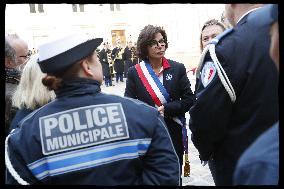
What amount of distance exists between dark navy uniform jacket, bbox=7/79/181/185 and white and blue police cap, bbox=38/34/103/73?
0.33 ft

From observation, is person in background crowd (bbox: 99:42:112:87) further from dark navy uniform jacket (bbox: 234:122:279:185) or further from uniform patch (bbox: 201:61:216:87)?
dark navy uniform jacket (bbox: 234:122:279:185)

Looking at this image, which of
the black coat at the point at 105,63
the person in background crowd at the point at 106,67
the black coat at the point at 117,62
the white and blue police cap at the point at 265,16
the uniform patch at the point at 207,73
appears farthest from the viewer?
the black coat at the point at 117,62

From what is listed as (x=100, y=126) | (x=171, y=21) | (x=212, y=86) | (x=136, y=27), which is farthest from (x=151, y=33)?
(x=136, y=27)

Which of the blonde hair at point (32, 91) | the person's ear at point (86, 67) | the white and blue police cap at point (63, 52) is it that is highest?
the white and blue police cap at point (63, 52)

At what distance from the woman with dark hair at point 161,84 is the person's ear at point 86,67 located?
1.41 m

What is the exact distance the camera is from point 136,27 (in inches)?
1128

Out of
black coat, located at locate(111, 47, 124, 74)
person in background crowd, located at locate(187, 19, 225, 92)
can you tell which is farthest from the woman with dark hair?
black coat, located at locate(111, 47, 124, 74)

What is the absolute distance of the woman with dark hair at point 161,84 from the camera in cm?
304

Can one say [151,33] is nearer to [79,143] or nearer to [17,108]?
[17,108]

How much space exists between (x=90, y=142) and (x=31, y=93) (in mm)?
1017

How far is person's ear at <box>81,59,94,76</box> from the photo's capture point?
163 centimetres

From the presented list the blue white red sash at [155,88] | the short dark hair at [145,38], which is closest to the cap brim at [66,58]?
the blue white red sash at [155,88]

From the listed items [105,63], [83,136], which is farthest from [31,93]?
[105,63]

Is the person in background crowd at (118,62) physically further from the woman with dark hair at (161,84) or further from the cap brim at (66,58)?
the cap brim at (66,58)
